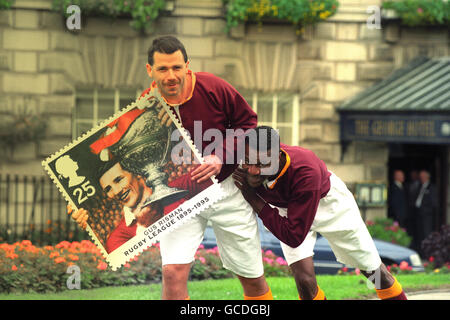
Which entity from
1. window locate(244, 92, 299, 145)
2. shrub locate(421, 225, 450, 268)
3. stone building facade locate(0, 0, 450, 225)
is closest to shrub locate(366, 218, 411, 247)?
stone building facade locate(0, 0, 450, 225)

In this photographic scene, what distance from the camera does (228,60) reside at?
1037 cm

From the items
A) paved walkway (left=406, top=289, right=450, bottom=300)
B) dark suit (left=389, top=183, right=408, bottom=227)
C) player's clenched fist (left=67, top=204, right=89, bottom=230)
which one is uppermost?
player's clenched fist (left=67, top=204, right=89, bottom=230)

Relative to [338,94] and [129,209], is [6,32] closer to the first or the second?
[338,94]

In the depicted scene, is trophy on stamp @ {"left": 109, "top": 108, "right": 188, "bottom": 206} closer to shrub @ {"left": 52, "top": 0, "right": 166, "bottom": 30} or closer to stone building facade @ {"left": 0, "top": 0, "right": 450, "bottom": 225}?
stone building facade @ {"left": 0, "top": 0, "right": 450, "bottom": 225}

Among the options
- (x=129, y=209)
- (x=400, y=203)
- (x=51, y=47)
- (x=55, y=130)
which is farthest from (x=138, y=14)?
(x=129, y=209)

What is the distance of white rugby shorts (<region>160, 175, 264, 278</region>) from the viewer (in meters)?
4.25

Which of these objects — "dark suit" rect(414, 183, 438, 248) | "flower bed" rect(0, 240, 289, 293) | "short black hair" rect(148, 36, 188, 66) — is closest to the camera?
"short black hair" rect(148, 36, 188, 66)

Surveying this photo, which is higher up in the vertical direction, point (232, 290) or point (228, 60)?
point (228, 60)

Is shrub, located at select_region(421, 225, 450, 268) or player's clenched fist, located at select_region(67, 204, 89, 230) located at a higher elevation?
player's clenched fist, located at select_region(67, 204, 89, 230)

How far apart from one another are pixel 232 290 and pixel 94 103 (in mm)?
4604

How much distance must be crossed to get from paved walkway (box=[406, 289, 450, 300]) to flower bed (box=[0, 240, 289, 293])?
181 centimetres

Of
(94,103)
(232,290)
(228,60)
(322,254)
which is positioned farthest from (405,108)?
(232,290)

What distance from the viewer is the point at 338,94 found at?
36.3 feet

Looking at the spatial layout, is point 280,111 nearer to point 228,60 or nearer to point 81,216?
point 228,60
